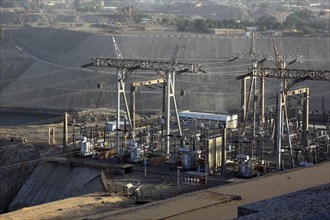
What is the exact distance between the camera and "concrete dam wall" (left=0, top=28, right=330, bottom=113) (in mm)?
43000

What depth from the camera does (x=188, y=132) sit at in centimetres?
2867

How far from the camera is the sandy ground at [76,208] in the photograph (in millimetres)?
16359

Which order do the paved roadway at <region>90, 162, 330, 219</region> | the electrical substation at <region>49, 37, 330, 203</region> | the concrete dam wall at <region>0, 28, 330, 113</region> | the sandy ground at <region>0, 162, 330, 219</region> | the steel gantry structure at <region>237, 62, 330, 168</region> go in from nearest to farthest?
the paved roadway at <region>90, 162, 330, 219</region> < the sandy ground at <region>0, 162, 330, 219</region> < the electrical substation at <region>49, 37, 330, 203</region> < the steel gantry structure at <region>237, 62, 330, 168</region> < the concrete dam wall at <region>0, 28, 330, 113</region>

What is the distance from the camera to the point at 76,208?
17109 mm

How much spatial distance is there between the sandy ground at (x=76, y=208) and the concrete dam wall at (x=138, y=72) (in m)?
21.4

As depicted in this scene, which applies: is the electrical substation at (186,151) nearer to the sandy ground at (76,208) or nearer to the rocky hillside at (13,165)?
the sandy ground at (76,208)

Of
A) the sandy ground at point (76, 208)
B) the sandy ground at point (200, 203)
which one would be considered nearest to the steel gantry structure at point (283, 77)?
the sandy ground at point (200, 203)

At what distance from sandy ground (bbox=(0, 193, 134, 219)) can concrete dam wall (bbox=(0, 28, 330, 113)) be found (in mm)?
21381

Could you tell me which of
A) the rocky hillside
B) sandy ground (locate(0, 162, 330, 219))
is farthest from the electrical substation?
sandy ground (locate(0, 162, 330, 219))

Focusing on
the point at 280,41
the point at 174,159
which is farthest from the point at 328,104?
the point at 174,159

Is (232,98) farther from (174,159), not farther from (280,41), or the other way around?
(174,159)

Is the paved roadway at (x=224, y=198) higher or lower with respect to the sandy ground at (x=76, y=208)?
higher

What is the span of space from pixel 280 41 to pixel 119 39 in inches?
426

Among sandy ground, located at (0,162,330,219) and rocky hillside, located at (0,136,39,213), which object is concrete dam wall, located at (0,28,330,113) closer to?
rocky hillside, located at (0,136,39,213)
